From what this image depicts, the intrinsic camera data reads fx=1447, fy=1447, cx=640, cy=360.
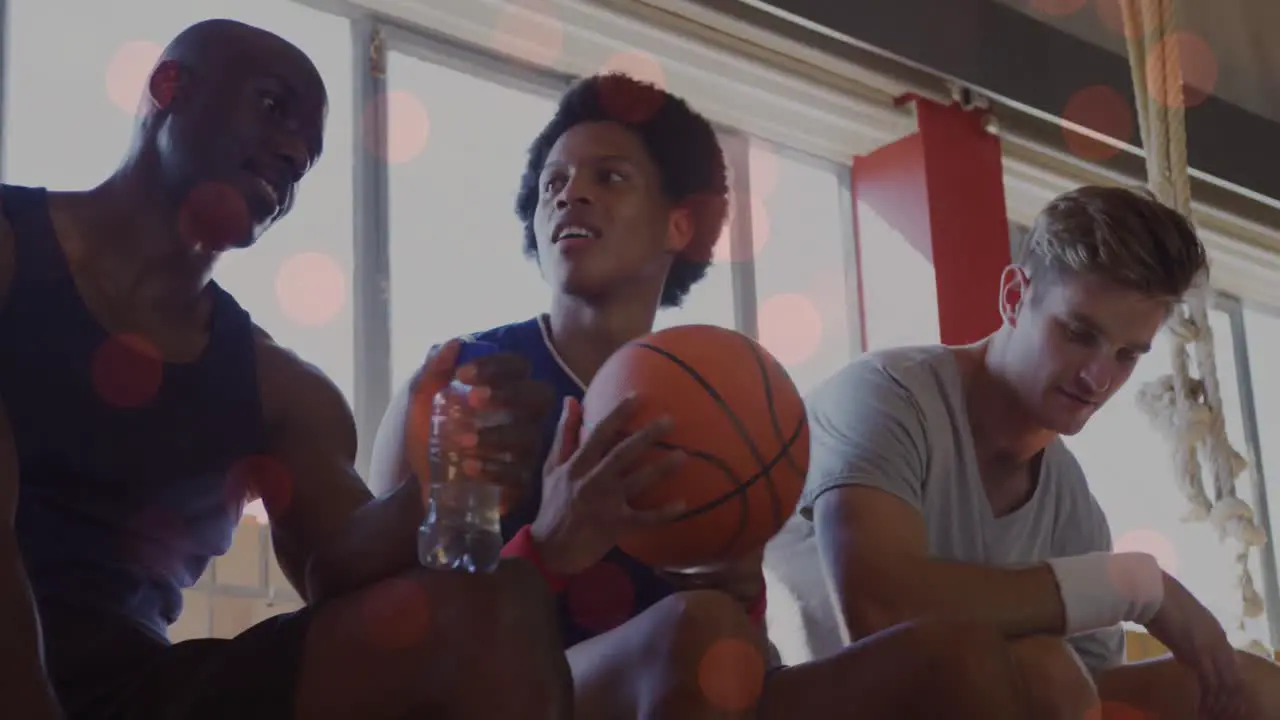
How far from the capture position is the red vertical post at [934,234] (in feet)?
9.65

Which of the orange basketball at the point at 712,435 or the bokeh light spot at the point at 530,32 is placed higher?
the bokeh light spot at the point at 530,32

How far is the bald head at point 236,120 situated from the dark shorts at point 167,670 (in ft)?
1.14

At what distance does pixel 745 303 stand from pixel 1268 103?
1609 mm

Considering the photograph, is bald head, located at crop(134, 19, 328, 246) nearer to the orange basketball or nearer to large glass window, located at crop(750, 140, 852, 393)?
the orange basketball

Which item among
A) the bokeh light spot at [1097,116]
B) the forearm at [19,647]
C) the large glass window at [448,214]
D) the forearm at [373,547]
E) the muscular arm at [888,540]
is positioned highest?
the bokeh light spot at [1097,116]

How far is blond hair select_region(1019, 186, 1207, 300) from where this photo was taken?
1583mm

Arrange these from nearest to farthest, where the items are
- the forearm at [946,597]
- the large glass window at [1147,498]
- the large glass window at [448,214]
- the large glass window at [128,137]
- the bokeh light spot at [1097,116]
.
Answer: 1. the forearm at [946,597]
2. the large glass window at [128,137]
3. the large glass window at [448,214]
4. the bokeh light spot at [1097,116]
5. the large glass window at [1147,498]

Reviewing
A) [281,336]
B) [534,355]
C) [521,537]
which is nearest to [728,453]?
[521,537]

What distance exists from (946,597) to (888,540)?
3.0 inches

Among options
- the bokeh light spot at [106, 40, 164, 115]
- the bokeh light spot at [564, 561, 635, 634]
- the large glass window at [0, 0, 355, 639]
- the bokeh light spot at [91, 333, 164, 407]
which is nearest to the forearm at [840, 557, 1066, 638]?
the bokeh light spot at [564, 561, 635, 634]

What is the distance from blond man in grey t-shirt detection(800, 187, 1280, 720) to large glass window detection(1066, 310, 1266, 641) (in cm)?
185

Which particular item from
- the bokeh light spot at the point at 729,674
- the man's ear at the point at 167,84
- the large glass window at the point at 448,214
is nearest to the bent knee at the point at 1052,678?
the bokeh light spot at the point at 729,674

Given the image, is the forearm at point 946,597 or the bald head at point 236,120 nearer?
the bald head at point 236,120

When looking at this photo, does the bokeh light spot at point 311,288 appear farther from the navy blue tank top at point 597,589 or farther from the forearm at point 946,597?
the forearm at point 946,597
